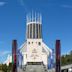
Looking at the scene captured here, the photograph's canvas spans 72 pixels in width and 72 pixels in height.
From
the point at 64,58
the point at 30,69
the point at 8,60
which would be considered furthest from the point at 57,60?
the point at 8,60

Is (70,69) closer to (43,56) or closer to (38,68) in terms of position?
(38,68)

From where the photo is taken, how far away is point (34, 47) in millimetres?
134125

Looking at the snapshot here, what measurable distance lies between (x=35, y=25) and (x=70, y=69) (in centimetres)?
3512

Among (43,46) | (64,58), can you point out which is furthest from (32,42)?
(64,58)

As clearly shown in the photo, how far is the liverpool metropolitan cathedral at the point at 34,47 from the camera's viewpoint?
131250 mm

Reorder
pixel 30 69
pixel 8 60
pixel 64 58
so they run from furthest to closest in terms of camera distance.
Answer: pixel 8 60 < pixel 64 58 < pixel 30 69

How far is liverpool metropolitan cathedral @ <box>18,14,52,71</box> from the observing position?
431 ft

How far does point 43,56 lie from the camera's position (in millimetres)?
137875

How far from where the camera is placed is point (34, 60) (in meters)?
128

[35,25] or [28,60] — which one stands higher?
[35,25]

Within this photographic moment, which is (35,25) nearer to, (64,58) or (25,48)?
(25,48)

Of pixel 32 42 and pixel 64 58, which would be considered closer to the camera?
pixel 64 58

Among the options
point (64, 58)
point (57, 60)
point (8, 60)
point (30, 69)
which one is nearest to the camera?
point (57, 60)

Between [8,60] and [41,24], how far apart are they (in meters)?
16.6
